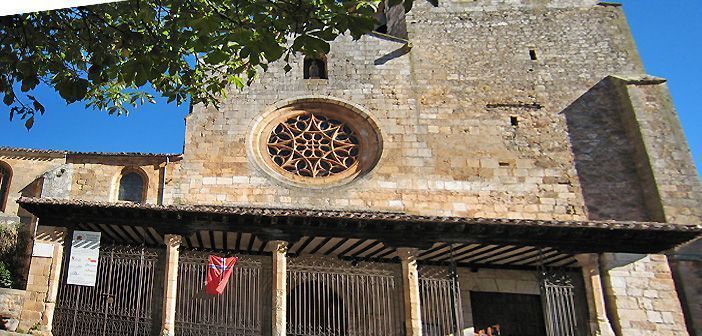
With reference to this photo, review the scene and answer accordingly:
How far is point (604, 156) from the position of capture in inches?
474

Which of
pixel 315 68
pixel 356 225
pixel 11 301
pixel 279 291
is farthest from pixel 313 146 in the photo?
pixel 11 301

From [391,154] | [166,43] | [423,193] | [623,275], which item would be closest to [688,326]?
[623,275]

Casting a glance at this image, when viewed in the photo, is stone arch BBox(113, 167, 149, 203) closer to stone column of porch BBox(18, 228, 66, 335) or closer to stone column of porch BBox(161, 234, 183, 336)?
stone column of porch BBox(18, 228, 66, 335)

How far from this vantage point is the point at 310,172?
1185 cm

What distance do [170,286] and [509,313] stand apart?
21.3ft

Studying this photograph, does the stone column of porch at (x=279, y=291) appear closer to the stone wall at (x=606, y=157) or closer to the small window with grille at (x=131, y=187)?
the small window with grille at (x=131, y=187)

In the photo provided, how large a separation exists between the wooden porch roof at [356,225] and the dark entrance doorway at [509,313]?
198 cm

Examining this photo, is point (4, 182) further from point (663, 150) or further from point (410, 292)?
point (663, 150)

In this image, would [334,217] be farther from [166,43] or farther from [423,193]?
[166,43]

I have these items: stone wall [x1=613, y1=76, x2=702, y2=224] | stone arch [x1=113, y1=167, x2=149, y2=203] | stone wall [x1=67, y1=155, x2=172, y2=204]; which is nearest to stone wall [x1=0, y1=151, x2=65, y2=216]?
stone wall [x1=67, y1=155, x2=172, y2=204]

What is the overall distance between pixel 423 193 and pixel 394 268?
1.99m

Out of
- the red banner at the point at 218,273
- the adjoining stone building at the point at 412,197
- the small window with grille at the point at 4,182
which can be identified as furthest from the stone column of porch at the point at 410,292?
the small window with grille at the point at 4,182

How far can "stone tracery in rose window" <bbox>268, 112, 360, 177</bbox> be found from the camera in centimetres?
1195

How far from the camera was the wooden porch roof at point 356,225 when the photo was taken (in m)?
8.55
